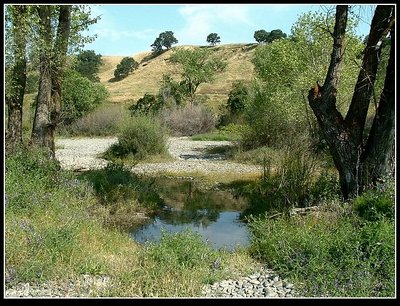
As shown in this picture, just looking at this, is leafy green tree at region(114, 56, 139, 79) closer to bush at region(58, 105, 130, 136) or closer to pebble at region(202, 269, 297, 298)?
bush at region(58, 105, 130, 136)

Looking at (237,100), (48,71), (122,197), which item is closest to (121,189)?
(122,197)

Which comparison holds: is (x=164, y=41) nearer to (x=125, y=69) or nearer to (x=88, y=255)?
(x=125, y=69)

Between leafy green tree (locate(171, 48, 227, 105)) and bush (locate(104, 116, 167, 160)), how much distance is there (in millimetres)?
24615

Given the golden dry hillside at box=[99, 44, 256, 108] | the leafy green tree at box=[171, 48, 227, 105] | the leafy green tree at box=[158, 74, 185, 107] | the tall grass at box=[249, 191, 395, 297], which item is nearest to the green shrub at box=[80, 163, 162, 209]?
the tall grass at box=[249, 191, 395, 297]

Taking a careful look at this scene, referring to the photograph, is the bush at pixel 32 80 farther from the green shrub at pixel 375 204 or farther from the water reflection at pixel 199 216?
the green shrub at pixel 375 204

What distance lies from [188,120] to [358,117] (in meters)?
31.2

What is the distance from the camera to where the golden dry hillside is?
6700 centimetres

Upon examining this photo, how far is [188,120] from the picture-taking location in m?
41.0

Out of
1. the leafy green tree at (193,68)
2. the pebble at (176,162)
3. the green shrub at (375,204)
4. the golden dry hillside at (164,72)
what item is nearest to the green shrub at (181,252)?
the green shrub at (375,204)

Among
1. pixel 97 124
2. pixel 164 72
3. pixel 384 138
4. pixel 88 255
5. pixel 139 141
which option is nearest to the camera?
pixel 88 255

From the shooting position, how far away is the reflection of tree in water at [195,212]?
1302 cm

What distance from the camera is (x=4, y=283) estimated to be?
6.41 meters

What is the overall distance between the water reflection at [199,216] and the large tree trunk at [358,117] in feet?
8.54
